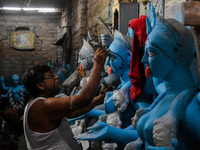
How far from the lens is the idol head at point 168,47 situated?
62.1 inches

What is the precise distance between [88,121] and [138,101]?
1062mm

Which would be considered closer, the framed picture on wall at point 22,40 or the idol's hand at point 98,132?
the idol's hand at point 98,132

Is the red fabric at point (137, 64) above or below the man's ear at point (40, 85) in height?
above

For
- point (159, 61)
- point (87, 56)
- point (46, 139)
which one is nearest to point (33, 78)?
point (46, 139)

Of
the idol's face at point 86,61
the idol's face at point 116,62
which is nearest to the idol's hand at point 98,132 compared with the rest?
the idol's face at point 116,62

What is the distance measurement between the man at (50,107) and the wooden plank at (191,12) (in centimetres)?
96

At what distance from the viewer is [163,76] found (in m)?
1.64

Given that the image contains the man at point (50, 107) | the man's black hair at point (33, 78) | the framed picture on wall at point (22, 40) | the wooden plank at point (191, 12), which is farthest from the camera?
the framed picture on wall at point (22, 40)

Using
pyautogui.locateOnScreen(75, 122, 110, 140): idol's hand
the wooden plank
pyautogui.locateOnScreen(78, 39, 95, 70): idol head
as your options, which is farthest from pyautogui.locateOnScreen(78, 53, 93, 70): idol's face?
the wooden plank

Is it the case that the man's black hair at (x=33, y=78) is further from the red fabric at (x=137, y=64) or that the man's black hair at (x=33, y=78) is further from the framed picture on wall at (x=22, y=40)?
the framed picture on wall at (x=22, y=40)

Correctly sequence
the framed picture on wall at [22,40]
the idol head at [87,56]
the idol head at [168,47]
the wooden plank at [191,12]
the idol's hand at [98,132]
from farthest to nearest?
the framed picture on wall at [22,40] < the idol head at [87,56] < the idol's hand at [98,132] < the idol head at [168,47] < the wooden plank at [191,12]

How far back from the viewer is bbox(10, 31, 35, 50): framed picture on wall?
41.8 ft

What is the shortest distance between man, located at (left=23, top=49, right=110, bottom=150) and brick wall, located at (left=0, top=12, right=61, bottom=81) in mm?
10710

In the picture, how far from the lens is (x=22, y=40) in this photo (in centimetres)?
1276
